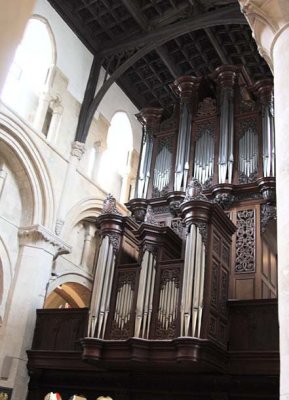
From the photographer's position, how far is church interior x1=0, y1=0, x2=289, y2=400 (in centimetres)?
970

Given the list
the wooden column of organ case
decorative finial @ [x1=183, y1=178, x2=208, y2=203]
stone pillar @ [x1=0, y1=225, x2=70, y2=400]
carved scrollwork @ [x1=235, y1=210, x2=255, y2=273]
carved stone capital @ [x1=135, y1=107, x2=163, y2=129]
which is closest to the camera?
decorative finial @ [x1=183, y1=178, x2=208, y2=203]

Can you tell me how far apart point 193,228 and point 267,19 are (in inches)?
217

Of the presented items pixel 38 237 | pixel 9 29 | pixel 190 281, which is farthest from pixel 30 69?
pixel 9 29

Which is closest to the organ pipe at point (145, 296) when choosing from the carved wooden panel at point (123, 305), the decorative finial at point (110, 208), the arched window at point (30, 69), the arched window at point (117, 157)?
the carved wooden panel at point (123, 305)

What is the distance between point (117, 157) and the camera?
667 inches

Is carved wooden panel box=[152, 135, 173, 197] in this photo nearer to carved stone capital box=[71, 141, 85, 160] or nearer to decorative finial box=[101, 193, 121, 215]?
decorative finial box=[101, 193, 121, 215]

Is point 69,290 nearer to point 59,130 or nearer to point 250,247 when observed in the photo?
point 59,130

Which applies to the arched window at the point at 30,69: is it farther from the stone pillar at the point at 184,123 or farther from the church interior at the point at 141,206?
the stone pillar at the point at 184,123

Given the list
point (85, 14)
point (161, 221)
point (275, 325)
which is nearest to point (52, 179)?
point (161, 221)

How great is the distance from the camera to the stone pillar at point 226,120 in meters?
12.1

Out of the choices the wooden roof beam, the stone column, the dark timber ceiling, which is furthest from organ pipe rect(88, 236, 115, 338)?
the wooden roof beam

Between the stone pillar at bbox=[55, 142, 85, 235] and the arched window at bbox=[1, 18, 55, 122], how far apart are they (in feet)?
4.94

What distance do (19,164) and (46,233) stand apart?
1.81 meters

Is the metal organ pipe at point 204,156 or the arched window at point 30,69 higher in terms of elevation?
the arched window at point 30,69
